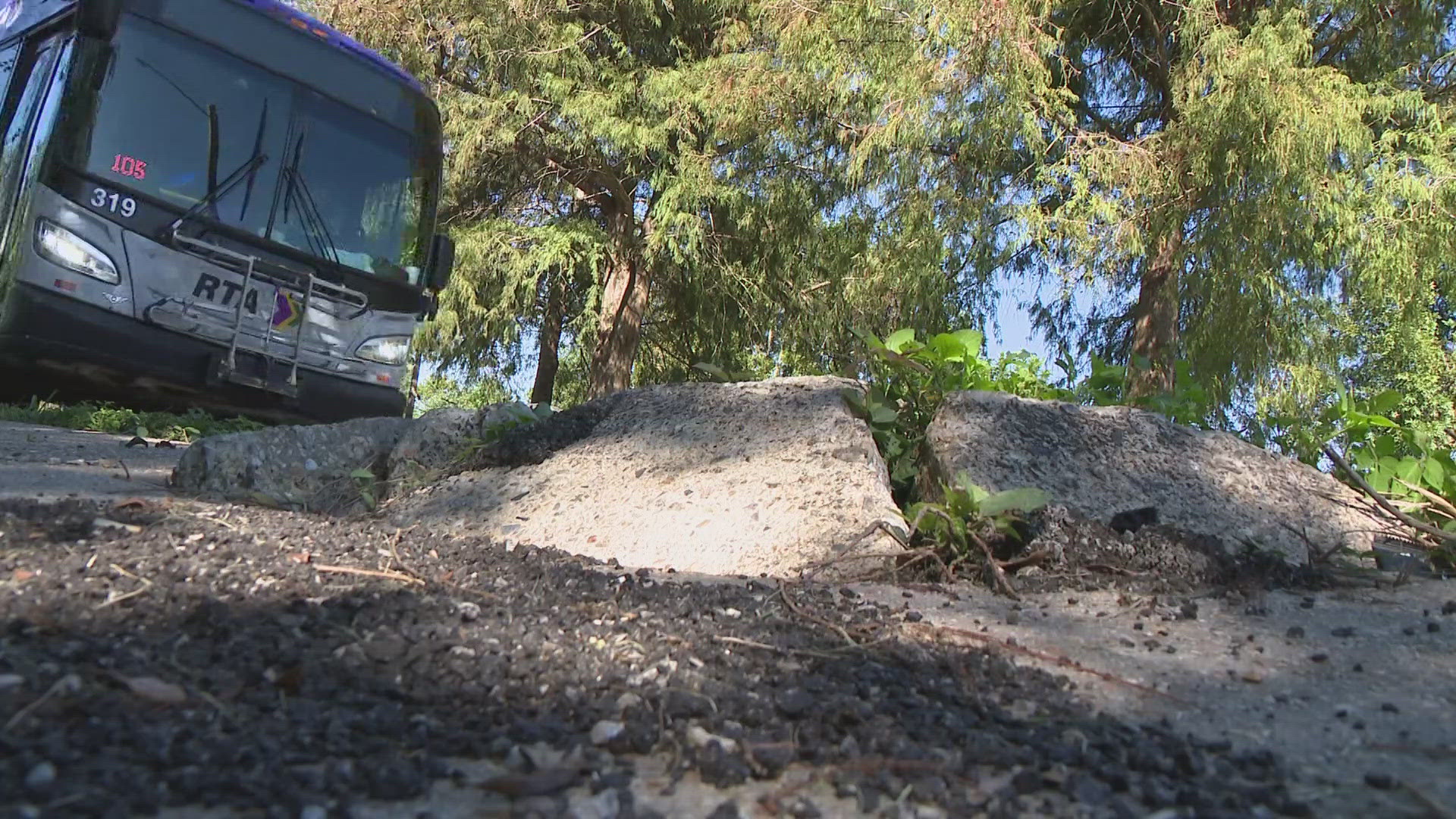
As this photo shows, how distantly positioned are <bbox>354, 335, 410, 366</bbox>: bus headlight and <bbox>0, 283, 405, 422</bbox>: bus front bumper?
0.35m

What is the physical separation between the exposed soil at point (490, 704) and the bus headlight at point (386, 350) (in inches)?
223

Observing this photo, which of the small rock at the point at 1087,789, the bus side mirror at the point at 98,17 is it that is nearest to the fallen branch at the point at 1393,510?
the small rock at the point at 1087,789

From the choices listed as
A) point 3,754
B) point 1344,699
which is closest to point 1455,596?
point 1344,699

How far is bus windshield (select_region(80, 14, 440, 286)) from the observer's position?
6.76 meters

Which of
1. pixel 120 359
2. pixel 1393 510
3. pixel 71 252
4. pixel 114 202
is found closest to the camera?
pixel 1393 510

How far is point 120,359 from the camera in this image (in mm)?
6816

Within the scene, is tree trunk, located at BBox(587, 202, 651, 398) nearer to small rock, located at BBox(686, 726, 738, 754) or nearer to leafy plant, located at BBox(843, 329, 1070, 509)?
leafy plant, located at BBox(843, 329, 1070, 509)

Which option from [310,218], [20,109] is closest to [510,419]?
[310,218]

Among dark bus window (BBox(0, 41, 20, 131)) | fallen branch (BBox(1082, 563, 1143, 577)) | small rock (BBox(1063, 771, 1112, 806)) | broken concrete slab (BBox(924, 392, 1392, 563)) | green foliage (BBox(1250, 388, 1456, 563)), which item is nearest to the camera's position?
small rock (BBox(1063, 771, 1112, 806))

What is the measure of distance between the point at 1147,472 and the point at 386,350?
Answer: 601cm

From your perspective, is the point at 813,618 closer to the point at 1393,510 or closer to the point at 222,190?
the point at 1393,510

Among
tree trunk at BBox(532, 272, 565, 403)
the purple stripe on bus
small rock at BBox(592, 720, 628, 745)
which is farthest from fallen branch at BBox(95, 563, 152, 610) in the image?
tree trunk at BBox(532, 272, 565, 403)

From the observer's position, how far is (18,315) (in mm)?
6492

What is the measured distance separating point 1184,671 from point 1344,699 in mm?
295
